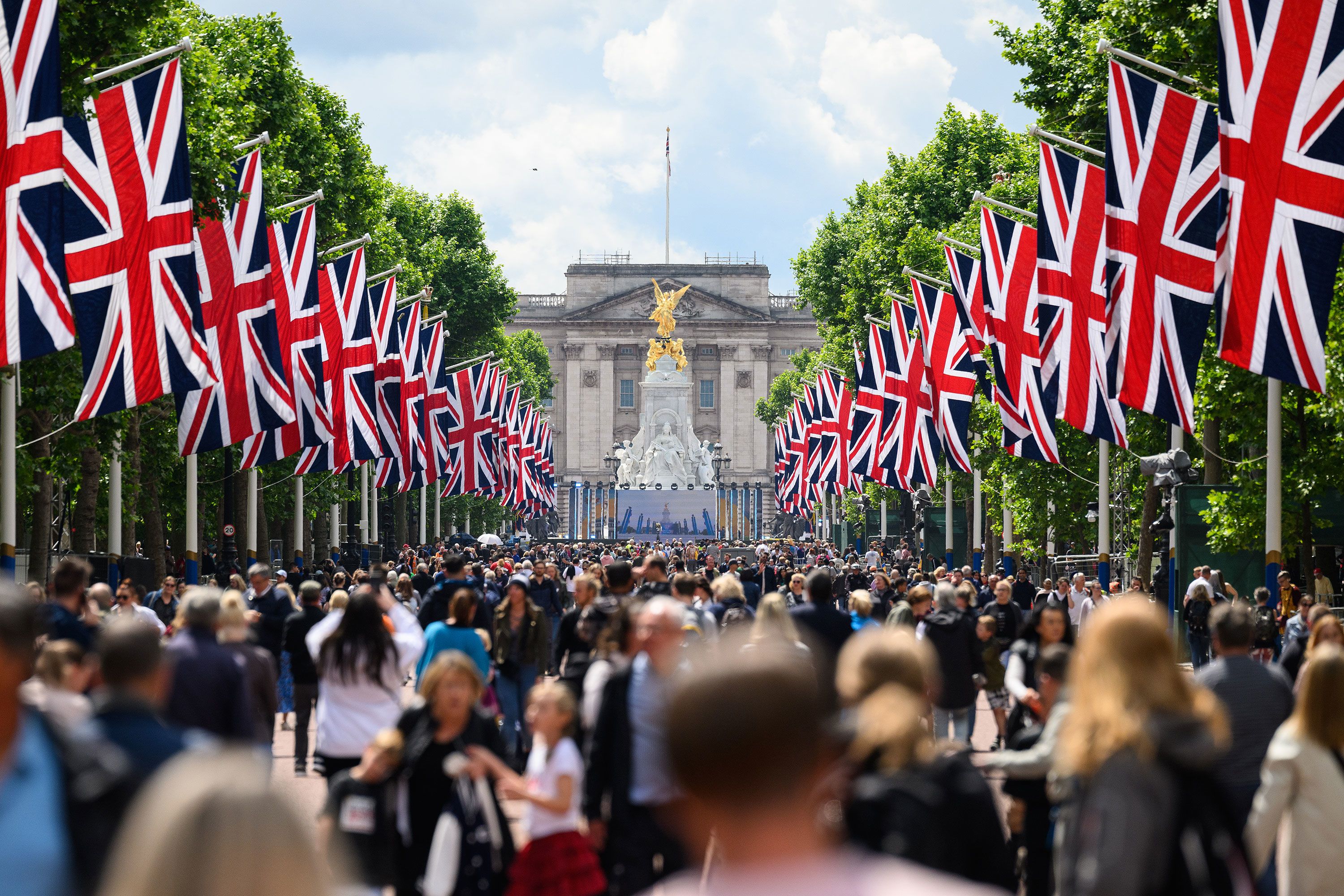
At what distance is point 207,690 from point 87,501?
A: 71.1 feet

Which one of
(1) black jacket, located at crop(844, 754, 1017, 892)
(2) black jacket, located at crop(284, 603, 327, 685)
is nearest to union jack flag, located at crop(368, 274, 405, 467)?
(2) black jacket, located at crop(284, 603, 327, 685)

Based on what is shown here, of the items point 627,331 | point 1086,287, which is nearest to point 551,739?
point 1086,287

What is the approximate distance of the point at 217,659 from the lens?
8.62 meters

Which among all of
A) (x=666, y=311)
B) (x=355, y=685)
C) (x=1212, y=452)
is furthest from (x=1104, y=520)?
(x=666, y=311)

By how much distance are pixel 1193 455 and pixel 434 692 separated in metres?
27.9

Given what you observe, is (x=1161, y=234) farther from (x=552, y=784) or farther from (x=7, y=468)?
(x=7, y=468)

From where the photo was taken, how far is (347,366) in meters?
29.1

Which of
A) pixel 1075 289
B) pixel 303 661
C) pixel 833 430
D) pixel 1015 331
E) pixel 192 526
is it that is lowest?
pixel 303 661

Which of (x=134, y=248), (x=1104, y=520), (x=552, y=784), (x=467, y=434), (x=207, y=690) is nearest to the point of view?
(x=552, y=784)

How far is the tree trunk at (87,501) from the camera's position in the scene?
28.5m

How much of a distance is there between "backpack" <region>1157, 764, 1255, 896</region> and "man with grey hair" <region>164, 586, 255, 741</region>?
16.7ft

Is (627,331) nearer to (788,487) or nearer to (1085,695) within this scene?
(788,487)

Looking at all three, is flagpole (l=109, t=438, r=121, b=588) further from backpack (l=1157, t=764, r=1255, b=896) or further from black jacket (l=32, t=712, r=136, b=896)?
backpack (l=1157, t=764, r=1255, b=896)

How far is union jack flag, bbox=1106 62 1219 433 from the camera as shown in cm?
1769
